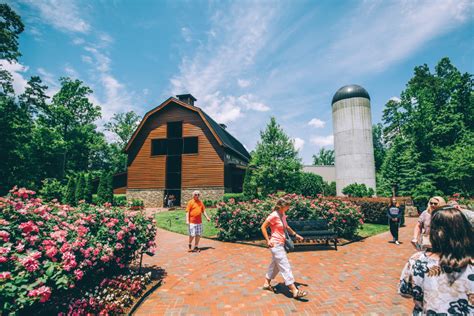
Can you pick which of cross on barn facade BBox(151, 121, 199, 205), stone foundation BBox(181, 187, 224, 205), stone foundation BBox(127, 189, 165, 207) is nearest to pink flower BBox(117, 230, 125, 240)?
stone foundation BBox(181, 187, 224, 205)

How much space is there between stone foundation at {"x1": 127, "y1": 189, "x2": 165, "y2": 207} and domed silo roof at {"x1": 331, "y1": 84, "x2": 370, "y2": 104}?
72.8 ft

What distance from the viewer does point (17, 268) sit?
2869 millimetres

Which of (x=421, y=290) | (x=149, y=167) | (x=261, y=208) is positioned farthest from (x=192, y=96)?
(x=421, y=290)

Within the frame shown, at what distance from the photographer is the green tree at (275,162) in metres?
19.8

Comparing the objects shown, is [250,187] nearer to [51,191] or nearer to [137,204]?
[137,204]

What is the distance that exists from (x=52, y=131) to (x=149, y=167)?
18.9 metres

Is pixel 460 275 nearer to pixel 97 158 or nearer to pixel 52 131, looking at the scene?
pixel 52 131

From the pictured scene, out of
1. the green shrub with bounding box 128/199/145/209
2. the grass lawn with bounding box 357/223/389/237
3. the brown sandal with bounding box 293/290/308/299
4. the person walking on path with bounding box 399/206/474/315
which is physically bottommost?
the grass lawn with bounding box 357/223/389/237

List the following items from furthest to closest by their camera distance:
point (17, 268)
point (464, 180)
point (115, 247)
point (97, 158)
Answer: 1. point (97, 158)
2. point (464, 180)
3. point (115, 247)
4. point (17, 268)

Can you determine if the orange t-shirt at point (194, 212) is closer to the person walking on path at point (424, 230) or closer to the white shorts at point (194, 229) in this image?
the white shorts at point (194, 229)

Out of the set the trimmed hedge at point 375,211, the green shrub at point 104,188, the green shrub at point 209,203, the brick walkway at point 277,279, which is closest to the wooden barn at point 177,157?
the green shrub at point 209,203

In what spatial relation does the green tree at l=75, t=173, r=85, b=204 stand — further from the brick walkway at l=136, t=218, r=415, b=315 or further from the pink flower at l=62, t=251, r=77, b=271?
the pink flower at l=62, t=251, r=77, b=271

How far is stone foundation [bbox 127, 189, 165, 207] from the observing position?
2381 cm

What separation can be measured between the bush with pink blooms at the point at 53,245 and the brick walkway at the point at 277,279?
1.25m
